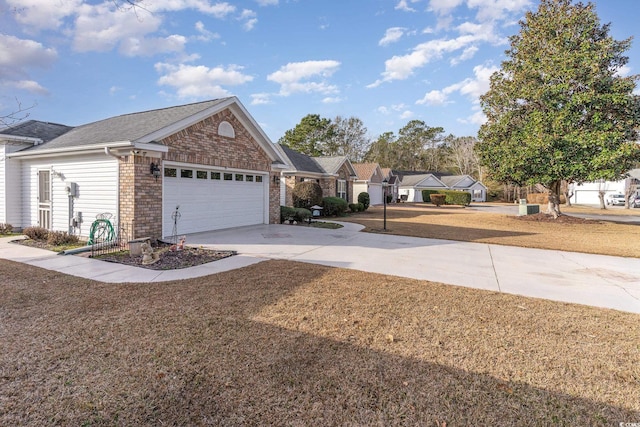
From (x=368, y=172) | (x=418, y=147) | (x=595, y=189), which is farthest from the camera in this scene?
(x=418, y=147)

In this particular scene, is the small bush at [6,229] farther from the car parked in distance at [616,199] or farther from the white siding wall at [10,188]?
the car parked in distance at [616,199]

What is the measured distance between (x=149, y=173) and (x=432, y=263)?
25.4 feet

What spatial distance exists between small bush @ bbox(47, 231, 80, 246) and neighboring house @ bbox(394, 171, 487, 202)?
39.5 m

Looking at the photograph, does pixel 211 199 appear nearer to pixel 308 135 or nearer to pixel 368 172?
pixel 368 172

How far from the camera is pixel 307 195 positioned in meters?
18.5

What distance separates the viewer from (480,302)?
489 centimetres

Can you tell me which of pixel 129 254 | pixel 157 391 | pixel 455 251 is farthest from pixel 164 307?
pixel 455 251

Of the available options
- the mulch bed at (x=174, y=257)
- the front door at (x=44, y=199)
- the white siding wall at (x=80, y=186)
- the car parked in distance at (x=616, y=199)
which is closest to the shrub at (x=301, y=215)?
the mulch bed at (x=174, y=257)

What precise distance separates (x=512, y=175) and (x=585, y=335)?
57.1 feet

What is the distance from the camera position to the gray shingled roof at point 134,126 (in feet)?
29.9

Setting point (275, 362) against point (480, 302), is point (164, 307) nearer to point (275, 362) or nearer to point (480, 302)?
point (275, 362)

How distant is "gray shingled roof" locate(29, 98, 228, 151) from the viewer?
29.9 ft

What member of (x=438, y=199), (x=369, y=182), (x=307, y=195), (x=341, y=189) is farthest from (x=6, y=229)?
(x=438, y=199)

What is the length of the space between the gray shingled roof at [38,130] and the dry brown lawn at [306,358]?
31.0 feet
